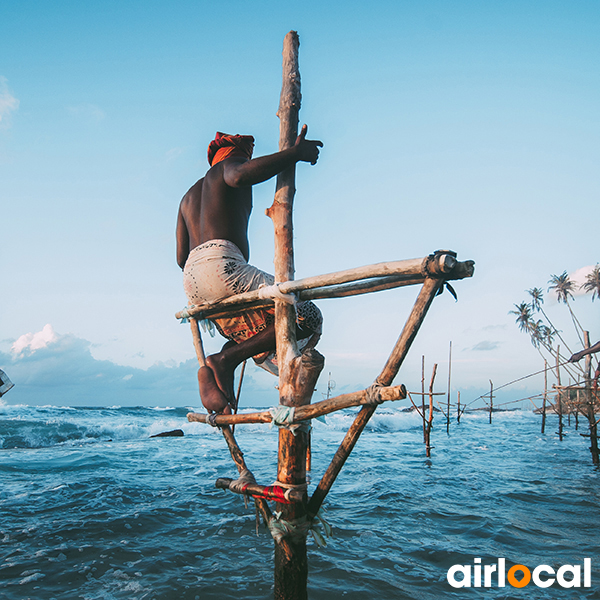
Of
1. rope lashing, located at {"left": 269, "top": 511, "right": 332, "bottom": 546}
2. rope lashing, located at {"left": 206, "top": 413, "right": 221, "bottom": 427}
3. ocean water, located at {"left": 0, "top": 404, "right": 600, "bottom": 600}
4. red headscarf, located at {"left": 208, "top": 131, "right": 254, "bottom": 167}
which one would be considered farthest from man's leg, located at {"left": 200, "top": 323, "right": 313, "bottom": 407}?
ocean water, located at {"left": 0, "top": 404, "right": 600, "bottom": 600}

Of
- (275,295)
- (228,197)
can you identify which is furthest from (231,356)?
(228,197)

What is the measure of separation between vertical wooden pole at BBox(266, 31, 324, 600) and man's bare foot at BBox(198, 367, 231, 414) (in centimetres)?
68

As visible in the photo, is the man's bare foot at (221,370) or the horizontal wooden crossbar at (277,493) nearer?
the horizontal wooden crossbar at (277,493)

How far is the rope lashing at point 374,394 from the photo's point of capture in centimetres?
236

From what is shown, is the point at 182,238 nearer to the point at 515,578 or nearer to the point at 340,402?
the point at 340,402

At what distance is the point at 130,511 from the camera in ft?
23.4

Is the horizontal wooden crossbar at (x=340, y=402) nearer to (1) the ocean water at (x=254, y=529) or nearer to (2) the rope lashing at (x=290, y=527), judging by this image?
(2) the rope lashing at (x=290, y=527)

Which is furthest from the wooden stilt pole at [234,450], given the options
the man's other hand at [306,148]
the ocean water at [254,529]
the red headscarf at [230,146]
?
the ocean water at [254,529]

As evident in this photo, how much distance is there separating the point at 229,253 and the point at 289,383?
1.17 meters

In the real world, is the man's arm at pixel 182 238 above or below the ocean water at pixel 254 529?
above

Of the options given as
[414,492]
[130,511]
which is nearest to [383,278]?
[130,511]

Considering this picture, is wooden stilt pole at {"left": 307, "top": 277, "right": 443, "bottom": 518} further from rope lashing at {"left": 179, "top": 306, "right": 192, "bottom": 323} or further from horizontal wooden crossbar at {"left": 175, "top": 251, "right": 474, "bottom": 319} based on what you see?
rope lashing at {"left": 179, "top": 306, "right": 192, "bottom": 323}

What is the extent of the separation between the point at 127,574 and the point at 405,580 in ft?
10.7

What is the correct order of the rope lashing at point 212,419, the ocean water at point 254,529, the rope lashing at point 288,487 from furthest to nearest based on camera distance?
the ocean water at point 254,529, the rope lashing at point 212,419, the rope lashing at point 288,487
